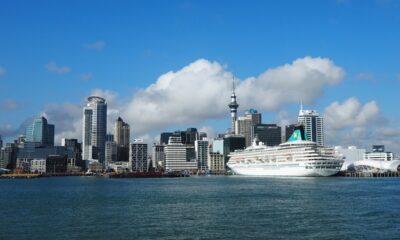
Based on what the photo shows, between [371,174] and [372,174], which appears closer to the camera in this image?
[371,174]

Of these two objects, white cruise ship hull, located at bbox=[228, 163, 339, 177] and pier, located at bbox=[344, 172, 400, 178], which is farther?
pier, located at bbox=[344, 172, 400, 178]

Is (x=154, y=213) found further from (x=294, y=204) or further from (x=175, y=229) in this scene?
(x=294, y=204)

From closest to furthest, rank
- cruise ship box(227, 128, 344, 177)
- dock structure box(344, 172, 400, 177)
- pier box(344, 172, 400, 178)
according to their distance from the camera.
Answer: cruise ship box(227, 128, 344, 177)
dock structure box(344, 172, 400, 177)
pier box(344, 172, 400, 178)

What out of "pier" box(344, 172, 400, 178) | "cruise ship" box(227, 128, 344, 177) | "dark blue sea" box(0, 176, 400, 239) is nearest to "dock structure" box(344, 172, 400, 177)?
"pier" box(344, 172, 400, 178)

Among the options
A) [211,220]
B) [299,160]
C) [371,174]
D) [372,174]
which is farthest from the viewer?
[372,174]

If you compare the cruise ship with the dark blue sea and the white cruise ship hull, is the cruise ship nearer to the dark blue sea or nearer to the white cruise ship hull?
the white cruise ship hull

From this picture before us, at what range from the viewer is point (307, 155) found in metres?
150

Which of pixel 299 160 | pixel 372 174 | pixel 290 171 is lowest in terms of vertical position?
pixel 372 174

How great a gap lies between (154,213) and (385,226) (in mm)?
24104

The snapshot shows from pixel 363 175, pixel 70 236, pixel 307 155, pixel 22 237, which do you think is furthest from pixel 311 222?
pixel 363 175

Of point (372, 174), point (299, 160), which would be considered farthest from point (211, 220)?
point (372, 174)

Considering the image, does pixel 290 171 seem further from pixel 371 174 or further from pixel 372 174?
pixel 372 174

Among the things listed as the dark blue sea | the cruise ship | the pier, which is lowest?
the dark blue sea

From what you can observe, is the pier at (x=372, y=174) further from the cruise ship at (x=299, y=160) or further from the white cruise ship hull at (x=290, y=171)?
the white cruise ship hull at (x=290, y=171)
